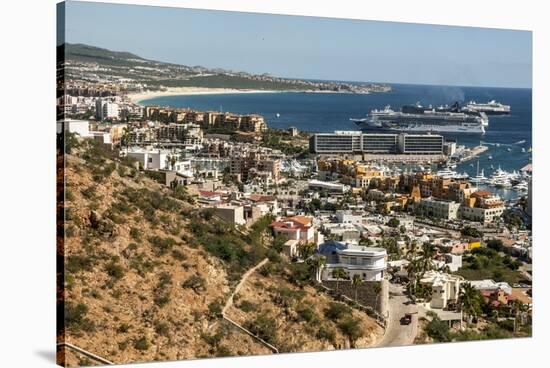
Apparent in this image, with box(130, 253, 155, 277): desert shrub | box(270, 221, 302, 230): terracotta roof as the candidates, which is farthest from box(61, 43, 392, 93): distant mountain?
box(130, 253, 155, 277): desert shrub

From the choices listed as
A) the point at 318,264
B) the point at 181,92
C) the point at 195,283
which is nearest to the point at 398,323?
the point at 318,264

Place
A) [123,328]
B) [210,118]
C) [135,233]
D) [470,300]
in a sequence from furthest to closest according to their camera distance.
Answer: [470,300] → [210,118] → [135,233] → [123,328]

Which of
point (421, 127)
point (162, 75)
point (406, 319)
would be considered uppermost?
point (162, 75)

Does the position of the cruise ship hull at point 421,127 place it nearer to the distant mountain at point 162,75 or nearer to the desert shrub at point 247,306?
the distant mountain at point 162,75

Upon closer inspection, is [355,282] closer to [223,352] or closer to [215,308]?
[215,308]

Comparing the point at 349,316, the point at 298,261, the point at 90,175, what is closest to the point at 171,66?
the point at 90,175

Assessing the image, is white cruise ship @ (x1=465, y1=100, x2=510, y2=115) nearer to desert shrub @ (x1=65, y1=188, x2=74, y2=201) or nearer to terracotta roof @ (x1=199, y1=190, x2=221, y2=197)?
terracotta roof @ (x1=199, y1=190, x2=221, y2=197)

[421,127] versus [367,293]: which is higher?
[421,127]

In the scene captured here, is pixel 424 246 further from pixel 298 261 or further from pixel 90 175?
pixel 90 175
